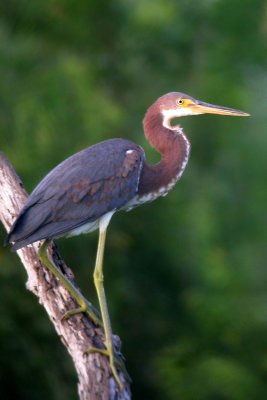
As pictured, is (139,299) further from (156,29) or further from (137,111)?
(156,29)

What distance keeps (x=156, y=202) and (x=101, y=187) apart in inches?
115

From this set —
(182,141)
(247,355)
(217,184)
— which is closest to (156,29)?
(217,184)

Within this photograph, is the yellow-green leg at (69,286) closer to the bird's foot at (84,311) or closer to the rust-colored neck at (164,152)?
the bird's foot at (84,311)

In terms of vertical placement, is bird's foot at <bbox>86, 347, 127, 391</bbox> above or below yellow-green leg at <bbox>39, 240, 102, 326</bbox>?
below

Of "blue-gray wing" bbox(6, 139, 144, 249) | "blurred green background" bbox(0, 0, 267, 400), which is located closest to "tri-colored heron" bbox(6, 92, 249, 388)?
"blue-gray wing" bbox(6, 139, 144, 249)

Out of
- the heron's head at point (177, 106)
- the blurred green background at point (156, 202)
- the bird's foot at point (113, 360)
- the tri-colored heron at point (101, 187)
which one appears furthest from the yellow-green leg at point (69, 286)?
the blurred green background at point (156, 202)

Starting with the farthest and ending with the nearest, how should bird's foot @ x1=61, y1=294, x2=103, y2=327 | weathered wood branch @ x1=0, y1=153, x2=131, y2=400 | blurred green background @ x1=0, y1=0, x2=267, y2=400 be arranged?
blurred green background @ x1=0, y1=0, x2=267, y2=400
bird's foot @ x1=61, y1=294, x2=103, y2=327
weathered wood branch @ x1=0, y1=153, x2=131, y2=400

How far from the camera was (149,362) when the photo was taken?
768 cm

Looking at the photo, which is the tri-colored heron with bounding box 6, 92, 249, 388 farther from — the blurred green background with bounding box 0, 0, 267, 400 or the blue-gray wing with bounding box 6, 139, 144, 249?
the blurred green background with bounding box 0, 0, 267, 400

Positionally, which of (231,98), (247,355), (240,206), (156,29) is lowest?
(247,355)

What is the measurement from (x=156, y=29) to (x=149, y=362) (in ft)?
8.61

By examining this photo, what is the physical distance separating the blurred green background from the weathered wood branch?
2.32 metres

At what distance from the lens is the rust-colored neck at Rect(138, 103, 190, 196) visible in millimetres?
4887

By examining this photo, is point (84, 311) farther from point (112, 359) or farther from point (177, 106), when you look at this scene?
point (177, 106)
